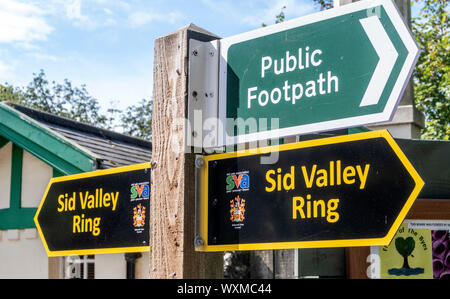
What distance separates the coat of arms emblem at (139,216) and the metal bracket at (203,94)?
1.39 feet

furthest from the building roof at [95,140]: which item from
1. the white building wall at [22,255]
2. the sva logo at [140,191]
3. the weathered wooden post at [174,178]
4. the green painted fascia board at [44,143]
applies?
the weathered wooden post at [174,178]

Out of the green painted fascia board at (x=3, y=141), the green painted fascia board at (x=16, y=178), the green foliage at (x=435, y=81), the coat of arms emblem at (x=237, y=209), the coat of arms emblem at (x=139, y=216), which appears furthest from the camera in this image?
the green foliage at (x=435, y=81)

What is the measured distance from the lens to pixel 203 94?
2562 mm

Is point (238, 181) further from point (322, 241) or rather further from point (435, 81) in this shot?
point (435, 81)

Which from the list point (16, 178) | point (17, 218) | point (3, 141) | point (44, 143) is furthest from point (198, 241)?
point (3, 141)

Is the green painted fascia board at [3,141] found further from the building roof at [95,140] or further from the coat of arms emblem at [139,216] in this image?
the coat of arms emblem at [139,216]

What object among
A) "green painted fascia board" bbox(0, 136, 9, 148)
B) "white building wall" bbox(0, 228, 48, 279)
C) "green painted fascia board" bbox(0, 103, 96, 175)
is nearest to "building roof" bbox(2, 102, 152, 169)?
"green painted fascia board" bbox(0, 103, 96, 175)

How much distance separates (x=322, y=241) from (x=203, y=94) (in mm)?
825

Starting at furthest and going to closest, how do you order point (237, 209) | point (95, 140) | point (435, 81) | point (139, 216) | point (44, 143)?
point (435, 81), point (95, 140), point (44, 143), point (139, 216), point (237, 209)

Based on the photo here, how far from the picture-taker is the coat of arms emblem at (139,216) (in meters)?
2.69

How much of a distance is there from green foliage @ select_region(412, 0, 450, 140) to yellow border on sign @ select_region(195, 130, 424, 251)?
34.8 ft

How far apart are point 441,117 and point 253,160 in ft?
38.8

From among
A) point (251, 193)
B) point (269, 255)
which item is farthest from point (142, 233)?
point (269, 255)

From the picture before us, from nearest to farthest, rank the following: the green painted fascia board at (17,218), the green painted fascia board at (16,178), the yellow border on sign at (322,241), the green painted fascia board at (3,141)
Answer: the yellow border on sign at (322,241) → the green painted fascia board at (17,218) → the green painted fascia board at (16,178) → the green painted fascia board at (3,141)
